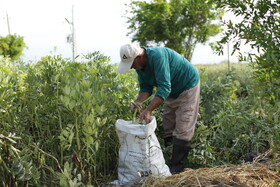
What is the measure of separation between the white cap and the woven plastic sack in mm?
514

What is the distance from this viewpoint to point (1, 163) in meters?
2.38

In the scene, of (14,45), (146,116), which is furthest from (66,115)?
(14,45)

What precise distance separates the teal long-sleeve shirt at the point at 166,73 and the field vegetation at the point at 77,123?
26 centimetres

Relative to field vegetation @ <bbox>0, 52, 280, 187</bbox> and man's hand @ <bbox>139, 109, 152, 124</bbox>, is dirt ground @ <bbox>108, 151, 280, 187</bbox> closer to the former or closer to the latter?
field vegetation @ <bbox>0, 52, 280, 187</bbox>

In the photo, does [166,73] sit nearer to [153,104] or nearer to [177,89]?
[153,104]

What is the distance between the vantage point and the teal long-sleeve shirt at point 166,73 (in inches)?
121

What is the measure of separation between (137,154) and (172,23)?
16379mm

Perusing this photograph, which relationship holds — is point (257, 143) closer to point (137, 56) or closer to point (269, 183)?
point (269, 183)

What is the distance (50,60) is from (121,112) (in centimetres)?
84

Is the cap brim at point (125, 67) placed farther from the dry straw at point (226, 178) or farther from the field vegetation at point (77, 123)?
the dry straw at point (226, 178)

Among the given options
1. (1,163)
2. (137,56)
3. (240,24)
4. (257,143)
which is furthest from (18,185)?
(257,143)

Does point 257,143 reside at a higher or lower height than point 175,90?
lower

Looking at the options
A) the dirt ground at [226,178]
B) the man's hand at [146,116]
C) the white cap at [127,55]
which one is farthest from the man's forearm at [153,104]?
the dirt ground at [226,178]

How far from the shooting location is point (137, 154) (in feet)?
9.55
